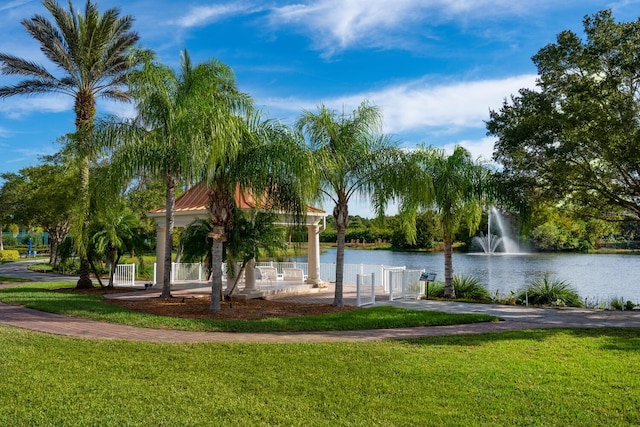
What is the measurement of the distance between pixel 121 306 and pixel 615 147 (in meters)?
13.6

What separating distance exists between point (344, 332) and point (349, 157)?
5.51 meters

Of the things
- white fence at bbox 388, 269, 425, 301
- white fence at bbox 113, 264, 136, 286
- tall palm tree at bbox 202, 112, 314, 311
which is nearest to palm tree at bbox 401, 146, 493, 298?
white fence at bbox 388, 269, 425, 301

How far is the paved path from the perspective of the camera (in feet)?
32.2

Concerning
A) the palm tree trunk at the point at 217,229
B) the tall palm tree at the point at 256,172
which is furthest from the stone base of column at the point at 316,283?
the palm tree trunk at the point at 217,229

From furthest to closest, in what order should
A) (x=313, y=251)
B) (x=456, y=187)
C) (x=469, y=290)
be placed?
(x=313, y=251) < (x=469, y=290) < (x=456, y=187)

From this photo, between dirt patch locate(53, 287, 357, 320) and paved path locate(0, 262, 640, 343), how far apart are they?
1948 mm

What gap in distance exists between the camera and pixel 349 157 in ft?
47.0

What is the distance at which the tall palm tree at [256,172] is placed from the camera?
12648 millimetres

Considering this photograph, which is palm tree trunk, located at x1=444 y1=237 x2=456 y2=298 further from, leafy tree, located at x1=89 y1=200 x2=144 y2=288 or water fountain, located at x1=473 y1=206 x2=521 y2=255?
water fountain, located at x1=473 y1=206 x2=521 y2=255

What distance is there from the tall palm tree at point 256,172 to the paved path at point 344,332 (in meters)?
3.30

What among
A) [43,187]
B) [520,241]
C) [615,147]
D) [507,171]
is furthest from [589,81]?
[520,241]

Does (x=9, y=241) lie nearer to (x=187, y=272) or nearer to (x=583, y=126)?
(x=187, y=272)

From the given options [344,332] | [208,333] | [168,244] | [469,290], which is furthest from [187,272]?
[344,332]

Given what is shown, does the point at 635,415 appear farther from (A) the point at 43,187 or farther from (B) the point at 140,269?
(A) the point at 43,187
